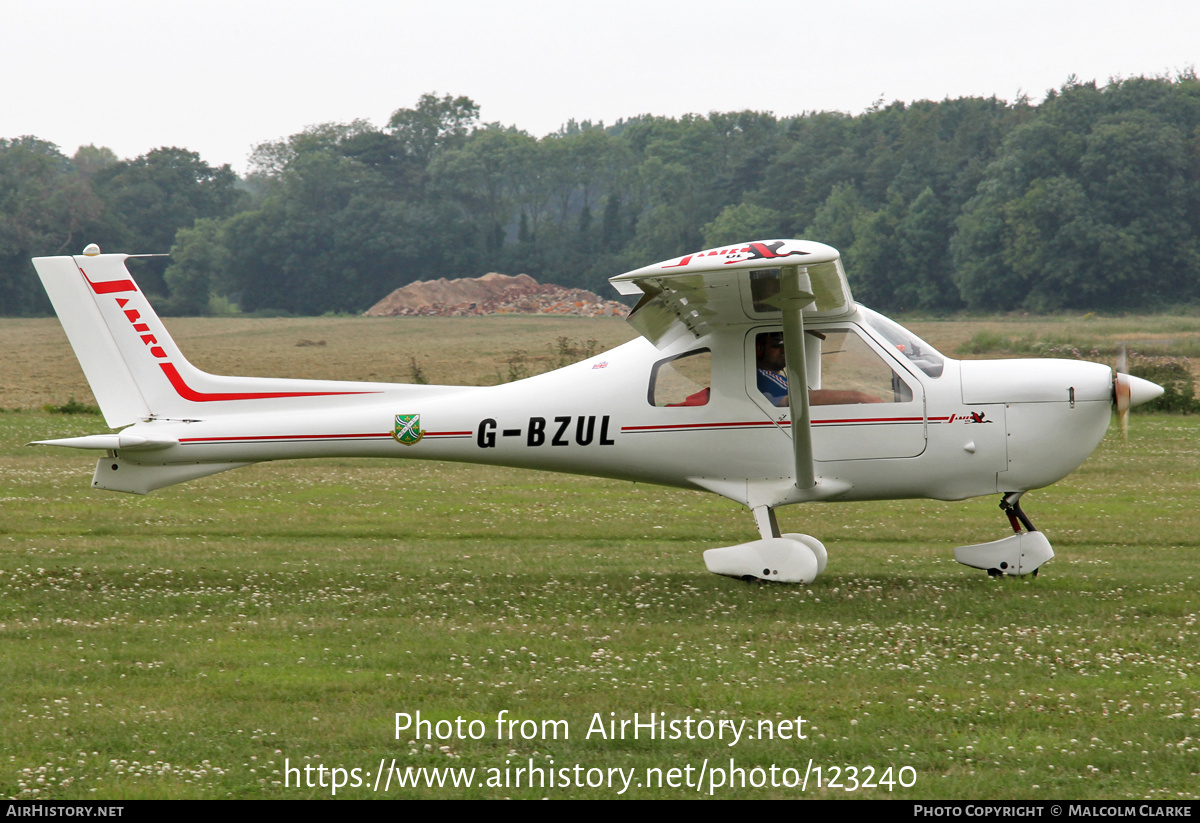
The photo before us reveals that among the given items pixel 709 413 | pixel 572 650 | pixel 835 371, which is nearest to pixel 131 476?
pixel 572 650

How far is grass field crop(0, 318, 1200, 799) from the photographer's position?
545cm

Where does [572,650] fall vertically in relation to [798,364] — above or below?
below

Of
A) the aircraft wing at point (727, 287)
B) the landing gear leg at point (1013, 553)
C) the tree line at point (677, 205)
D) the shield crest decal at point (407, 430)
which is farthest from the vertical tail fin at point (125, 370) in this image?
the tree line at point (677, 205)

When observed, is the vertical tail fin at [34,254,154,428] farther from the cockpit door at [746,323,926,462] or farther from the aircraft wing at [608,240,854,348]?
the cockpit door at [746,323,926,462]

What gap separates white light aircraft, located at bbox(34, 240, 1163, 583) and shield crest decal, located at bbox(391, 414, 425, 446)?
0.02m

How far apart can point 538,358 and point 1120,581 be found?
3310cm

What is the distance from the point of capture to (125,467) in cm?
995

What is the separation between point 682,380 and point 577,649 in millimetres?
2953

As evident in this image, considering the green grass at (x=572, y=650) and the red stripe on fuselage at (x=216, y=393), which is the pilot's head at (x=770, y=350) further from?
the red stripe on fuselage at (x=216, y=393)

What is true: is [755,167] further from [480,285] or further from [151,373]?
[151,373]

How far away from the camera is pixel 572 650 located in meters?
7.58

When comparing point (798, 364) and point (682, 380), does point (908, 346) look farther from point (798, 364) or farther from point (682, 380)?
point (682, 380)

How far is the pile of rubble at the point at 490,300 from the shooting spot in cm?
7981

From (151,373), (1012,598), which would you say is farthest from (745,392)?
(151,373)
